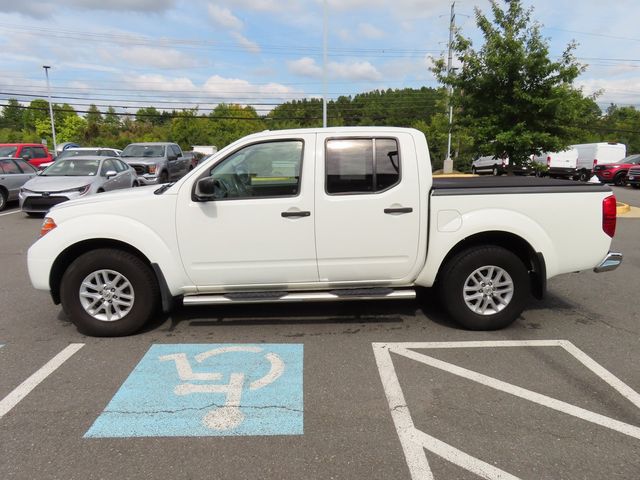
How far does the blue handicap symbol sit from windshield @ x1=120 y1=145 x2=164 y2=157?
16.0 metres

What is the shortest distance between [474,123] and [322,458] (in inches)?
397

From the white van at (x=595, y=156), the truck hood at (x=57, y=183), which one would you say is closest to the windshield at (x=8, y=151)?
the truck hood at (x=57, y=183)

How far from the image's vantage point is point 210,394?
3373mm

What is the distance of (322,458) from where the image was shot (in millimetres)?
2699

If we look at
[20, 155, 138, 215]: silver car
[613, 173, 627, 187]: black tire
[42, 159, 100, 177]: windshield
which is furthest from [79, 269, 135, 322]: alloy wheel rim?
[613, 173, 627, 187]: black tire

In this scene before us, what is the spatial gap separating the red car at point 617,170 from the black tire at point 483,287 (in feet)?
78.3

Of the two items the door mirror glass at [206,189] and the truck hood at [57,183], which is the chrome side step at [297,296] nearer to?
the door mirror glass at [206,189]

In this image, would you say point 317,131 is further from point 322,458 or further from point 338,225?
point 322,458

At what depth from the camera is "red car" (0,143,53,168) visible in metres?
18.1

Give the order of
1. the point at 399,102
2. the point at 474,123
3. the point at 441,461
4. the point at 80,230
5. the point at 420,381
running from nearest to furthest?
1. the point at 441,461
2. the point at 420,381
3. the point at 80,230
4. the point at 474,123
5. the point at 399,102

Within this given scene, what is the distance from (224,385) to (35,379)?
1502mm

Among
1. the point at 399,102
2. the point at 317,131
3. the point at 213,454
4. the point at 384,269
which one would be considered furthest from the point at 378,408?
the point at 399,102

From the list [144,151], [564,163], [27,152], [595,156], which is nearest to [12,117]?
[27,152]

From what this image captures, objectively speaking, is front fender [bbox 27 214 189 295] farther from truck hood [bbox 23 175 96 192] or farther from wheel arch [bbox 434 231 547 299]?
truck hood [bbox 23 175 96 192]
